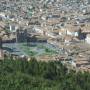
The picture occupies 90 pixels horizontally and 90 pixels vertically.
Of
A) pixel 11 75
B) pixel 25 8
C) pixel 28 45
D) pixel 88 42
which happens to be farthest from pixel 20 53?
pixel 25 8

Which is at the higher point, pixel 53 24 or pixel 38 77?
pixel 38 77

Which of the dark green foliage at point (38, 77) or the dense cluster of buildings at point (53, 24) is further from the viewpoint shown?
the dense cluster of buildings at point (53, 24)

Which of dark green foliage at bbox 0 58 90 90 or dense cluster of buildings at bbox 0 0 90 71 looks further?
dense cluster of buildings at bbox 0 0 90 71

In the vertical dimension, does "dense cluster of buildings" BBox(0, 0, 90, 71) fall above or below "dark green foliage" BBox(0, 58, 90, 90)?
below

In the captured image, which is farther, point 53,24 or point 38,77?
point 53,24
